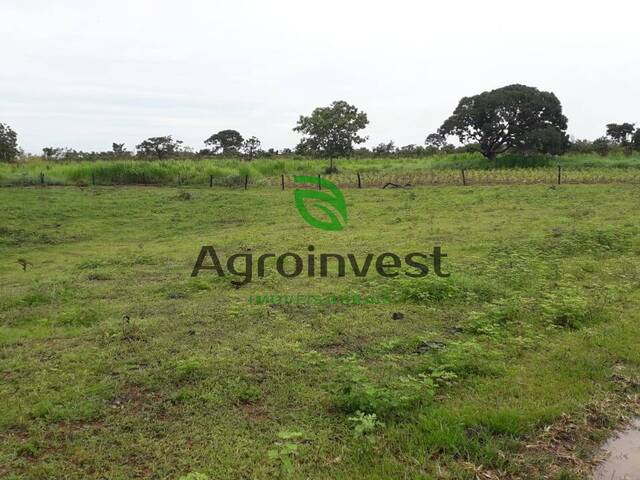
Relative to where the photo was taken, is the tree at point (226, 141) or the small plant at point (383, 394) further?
the tree at point (226, 141)

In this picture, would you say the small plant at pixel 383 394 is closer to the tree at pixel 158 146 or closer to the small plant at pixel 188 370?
the small plant at pixel 188 370

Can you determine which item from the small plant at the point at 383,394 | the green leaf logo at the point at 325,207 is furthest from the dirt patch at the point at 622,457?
the green leaf logo at the point at 325,207

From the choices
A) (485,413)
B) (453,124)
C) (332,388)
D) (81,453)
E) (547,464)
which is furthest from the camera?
(453,124)

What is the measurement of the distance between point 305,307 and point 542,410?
115 inches

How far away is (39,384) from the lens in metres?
3.87

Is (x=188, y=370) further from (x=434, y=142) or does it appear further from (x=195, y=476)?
(x=434, y=142)

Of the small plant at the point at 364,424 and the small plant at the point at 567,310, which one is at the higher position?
the small plant at the point at 567,310

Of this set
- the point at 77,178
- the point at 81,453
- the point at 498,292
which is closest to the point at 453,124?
the point at 77,178

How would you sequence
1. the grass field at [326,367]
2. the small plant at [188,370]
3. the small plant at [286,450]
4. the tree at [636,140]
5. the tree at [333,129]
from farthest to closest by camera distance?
the tree at [333,129], the tree at [636,140], the small plant at [188,370], the grass field at [326,367], the small plant at [286,450]

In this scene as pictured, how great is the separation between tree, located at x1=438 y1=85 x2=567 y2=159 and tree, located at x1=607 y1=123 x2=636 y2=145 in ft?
31.5

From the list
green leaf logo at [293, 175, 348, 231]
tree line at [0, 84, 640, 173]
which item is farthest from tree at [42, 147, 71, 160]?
green leaf logo at [293, 175, 348, 231]

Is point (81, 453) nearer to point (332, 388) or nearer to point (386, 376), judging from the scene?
point (332, 388)

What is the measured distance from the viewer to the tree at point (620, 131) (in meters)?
32.3

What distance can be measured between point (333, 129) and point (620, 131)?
19.1 metres
